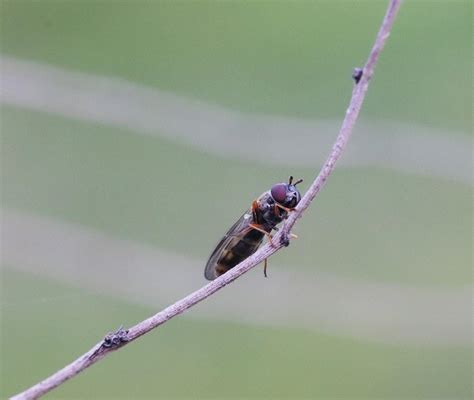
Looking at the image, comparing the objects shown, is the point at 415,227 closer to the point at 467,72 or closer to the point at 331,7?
the point at 467,72

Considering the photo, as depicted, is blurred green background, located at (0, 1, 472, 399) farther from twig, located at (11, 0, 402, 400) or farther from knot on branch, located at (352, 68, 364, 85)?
knot on branch, located at (352, 68, 364, 85)

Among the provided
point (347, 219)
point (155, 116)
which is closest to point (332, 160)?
point (155, 116)

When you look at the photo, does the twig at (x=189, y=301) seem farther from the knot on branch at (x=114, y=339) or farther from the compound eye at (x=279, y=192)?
the compound eye at (x=279, y=192)

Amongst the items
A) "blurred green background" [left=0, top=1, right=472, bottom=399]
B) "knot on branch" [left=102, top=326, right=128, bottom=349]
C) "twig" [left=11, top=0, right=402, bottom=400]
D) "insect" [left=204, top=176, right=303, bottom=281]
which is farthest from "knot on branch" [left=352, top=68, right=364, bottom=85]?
"blurred green background" [left=0, top=1, right=472, bottom=399]

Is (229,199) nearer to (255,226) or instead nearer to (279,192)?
(255,226)

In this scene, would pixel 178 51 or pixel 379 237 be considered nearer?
→ pixel 379 237

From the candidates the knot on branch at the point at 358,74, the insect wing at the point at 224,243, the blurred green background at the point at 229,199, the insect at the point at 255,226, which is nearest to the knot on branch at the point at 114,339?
the knot on branch at the point at 358,74

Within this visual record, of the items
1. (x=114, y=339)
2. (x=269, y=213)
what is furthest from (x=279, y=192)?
(x=114, y=339)
